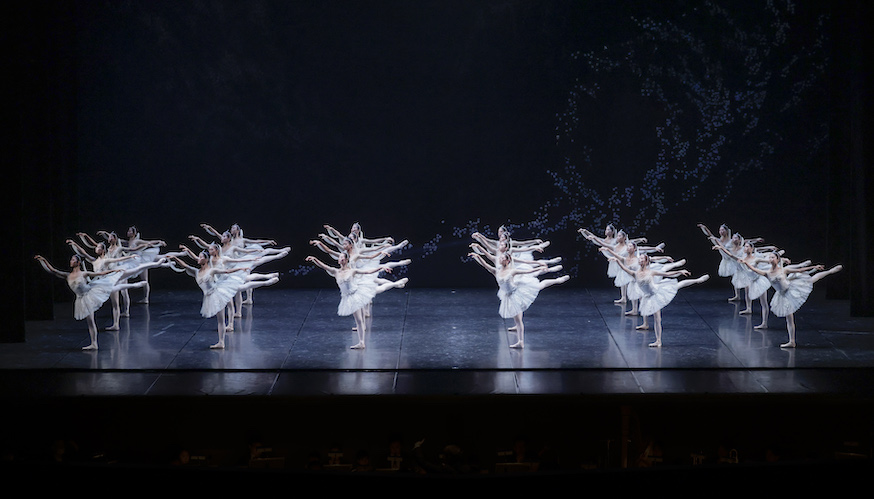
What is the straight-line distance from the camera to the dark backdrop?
13.3 meters

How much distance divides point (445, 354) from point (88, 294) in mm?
3906

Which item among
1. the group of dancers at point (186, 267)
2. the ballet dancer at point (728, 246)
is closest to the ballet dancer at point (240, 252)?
the group of dancers at point (186, 267)

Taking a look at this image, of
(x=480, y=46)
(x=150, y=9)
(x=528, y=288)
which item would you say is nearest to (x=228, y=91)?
(x=150, y=9)

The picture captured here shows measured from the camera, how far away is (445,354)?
987cm

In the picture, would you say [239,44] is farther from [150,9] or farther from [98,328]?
[98,328]

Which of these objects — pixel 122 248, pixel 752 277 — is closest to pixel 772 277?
pixel 752 277

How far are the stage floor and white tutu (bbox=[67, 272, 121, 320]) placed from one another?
0.46 m

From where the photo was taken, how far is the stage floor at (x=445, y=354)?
863cm

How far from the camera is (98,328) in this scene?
442 inches

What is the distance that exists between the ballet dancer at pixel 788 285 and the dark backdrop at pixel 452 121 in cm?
366

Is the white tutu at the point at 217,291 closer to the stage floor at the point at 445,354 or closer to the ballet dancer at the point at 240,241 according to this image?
the stage floor at the point at 445,354

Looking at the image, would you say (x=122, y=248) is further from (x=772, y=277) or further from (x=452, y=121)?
(x=772, y=277)

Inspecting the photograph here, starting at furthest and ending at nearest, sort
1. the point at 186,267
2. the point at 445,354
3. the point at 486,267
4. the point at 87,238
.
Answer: the point at 87,238
the point at 186,267
the point at 486,267
the point at 445,354

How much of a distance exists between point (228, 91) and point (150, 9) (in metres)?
1.61
